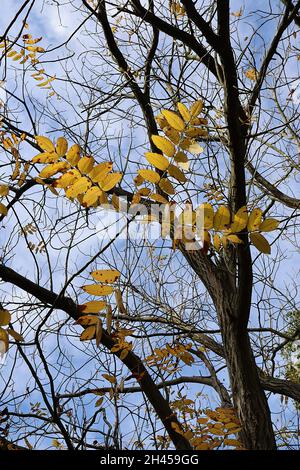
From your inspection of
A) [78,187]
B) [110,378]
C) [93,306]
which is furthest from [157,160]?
[110,378]

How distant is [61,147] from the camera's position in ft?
6.14

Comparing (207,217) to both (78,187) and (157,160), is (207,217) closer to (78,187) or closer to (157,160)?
(157,160)

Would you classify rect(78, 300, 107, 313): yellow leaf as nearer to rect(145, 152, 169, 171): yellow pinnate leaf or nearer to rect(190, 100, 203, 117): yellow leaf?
rect(145, 152, 169, 171): yellow pinnate leaf

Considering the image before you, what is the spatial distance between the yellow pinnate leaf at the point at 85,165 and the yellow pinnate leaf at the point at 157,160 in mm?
202

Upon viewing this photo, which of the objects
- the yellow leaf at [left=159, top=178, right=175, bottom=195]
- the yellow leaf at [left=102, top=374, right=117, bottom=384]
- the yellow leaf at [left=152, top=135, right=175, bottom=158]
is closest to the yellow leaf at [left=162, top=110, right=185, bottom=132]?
the yellow leaf at [left=152, top=135, right=175, bottom=158]

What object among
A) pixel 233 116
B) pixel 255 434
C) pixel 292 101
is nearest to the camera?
pixel 233 116

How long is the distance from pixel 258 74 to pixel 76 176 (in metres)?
2.48

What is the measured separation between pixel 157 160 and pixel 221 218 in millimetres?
300

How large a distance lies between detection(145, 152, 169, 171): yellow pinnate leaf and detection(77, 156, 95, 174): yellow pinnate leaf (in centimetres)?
20

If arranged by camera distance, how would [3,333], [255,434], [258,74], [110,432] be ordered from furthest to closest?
[258,74], [255,434], [110,432], [3,333]

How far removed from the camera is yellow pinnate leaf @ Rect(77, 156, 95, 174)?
177cm

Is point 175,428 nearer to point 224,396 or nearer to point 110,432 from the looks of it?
point 110,432
